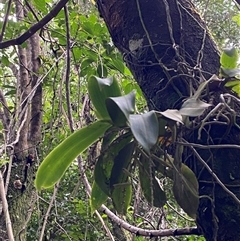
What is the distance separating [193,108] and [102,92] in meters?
0.12

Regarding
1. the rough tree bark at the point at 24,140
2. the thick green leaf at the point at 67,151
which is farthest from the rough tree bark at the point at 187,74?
the rough tree bark at the point at 24,140

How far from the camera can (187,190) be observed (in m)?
0.57

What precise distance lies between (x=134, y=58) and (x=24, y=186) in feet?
3.76

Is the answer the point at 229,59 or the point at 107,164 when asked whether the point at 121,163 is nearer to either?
the point at 107,164

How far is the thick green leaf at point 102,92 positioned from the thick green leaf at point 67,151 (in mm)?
19

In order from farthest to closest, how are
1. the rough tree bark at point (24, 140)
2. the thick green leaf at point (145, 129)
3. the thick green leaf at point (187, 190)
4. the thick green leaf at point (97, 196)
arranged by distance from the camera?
the rough tree bark at point (24, 140) < the thick green leaf at point (97, 196) < the thick green leaf at point (187, 190) < the thick green leaf at point (145, 129)

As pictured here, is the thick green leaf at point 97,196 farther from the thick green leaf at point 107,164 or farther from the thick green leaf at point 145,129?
the thick green leaf at point 145,129

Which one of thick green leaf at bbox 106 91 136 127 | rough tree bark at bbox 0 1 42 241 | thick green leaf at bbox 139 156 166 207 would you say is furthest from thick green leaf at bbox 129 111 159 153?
rough tree bark at bbox 0 1 42 241

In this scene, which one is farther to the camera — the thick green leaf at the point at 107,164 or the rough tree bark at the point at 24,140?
the rough tree bark at the point at 24,140

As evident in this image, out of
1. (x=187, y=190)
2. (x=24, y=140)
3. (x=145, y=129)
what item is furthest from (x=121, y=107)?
(x=24, y=140)

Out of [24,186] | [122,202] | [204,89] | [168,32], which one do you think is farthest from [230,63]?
[24,186]

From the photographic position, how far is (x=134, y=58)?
75 centimetres

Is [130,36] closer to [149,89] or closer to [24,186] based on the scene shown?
[149,89]

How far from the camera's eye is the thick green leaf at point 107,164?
597 millimetres
